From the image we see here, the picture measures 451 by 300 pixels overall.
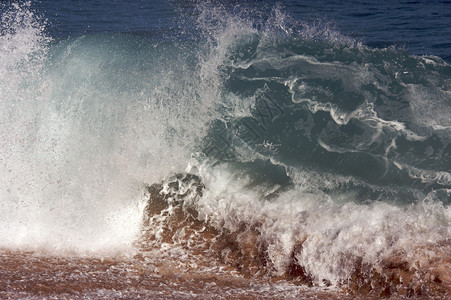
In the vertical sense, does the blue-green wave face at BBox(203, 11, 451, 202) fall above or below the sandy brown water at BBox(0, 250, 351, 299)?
above

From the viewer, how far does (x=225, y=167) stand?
613cm

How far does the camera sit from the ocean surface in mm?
4027

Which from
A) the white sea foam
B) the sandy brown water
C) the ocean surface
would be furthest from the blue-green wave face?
the sandy brown water

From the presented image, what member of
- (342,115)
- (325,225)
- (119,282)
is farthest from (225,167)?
(119,282)

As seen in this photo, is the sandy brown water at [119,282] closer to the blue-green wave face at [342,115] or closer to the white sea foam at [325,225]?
the white sea foam at [325,225]

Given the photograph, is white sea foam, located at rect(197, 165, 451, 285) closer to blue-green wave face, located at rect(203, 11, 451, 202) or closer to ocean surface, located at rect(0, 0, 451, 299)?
ocean surface, located at rect(0, 0, 451, 299)

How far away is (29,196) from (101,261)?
1455 mm

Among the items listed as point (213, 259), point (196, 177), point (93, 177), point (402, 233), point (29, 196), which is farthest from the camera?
point (196, 177)

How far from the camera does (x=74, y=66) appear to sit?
25.5 ft

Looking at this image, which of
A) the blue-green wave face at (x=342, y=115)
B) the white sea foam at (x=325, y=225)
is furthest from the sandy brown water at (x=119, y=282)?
the blue-green wave face at (x=342, y=115)

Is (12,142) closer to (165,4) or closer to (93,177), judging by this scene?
(93,177)

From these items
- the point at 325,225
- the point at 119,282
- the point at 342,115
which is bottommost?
the point at 119,282

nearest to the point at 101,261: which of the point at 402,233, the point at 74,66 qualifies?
the point at 402,233

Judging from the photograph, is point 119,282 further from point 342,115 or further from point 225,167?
point 342,115
